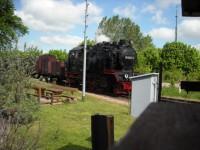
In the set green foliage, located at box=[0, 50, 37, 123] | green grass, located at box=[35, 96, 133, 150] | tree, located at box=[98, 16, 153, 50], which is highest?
tree, located at box=[98, 16, 153, 50]

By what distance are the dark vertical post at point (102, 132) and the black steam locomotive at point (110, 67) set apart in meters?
24.3

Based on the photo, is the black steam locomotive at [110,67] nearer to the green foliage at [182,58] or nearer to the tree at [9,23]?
the tree at [9,23]

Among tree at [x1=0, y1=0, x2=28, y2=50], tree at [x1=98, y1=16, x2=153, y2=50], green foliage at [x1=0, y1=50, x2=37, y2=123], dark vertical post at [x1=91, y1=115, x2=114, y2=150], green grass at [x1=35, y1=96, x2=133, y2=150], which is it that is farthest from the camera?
tree at [x1=98, y1=16, x2=153, y2=50]

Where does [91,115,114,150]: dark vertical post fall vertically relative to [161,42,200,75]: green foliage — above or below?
below

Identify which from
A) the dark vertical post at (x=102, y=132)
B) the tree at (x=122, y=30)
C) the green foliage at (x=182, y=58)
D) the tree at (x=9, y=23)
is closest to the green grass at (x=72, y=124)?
the dark vertical post at (x=102, y=132)

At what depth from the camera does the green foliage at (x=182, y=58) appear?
55.9 m

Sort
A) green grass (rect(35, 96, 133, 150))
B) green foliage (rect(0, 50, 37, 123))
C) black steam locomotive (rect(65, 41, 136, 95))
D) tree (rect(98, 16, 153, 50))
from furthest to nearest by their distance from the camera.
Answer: tree (rect(98, 16, 153, 50))
black steam locomotive (rect(65, 41, 136, 95))
green foliage (rect(0, 50, 37, 123))
green grass (rect(35, 96, 133, 150))

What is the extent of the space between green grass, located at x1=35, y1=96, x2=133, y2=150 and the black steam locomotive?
5653 millimetres

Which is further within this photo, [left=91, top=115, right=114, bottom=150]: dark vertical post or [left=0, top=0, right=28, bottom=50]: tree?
[left=0, top=0, right=28, bottom=50]: tree

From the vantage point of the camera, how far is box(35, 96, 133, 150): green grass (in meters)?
10.6

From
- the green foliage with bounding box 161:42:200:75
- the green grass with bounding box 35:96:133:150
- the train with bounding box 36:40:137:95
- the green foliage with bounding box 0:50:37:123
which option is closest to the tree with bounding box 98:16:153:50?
the green foliage with bounding box 161:42:200:75

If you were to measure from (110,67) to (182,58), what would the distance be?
30.0 m

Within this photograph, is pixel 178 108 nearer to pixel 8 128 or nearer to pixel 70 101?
pixel 8 128

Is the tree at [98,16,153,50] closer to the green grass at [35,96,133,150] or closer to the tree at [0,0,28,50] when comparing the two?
the tree at [0,0,28,50]
